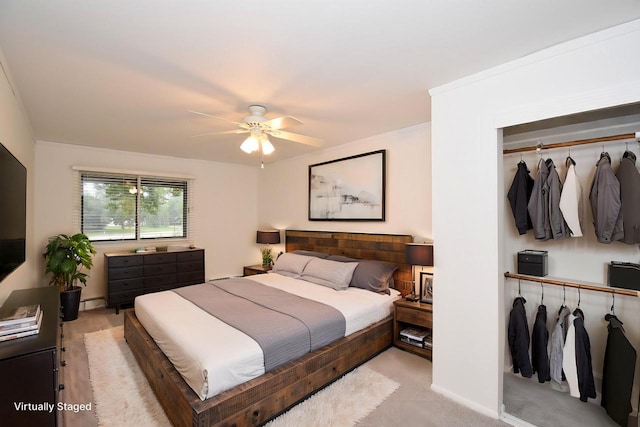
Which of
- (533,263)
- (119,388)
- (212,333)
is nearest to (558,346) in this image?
(533,263)

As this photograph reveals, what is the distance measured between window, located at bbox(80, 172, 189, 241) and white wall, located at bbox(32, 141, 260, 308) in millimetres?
165

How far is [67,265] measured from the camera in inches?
150

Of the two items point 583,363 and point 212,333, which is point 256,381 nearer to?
point 212,333

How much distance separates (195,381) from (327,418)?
3.11 ft

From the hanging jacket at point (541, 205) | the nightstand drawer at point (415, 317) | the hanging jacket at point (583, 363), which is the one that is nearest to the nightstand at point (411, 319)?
the nightstand drawer at point (415, 317)

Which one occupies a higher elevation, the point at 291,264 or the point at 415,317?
the point at 291,264

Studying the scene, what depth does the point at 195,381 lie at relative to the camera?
1.85 metres

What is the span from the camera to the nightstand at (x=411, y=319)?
2.90m

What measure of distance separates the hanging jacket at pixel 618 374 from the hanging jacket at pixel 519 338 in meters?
0.47

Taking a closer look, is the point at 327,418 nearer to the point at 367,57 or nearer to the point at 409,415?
the point at 409,415

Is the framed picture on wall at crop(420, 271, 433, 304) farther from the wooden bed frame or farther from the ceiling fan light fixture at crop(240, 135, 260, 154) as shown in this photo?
the ceiling fan light fixture at crop(240, 135, 260, 154)

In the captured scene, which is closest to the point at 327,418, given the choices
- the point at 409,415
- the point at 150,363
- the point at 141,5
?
the point at 409,415

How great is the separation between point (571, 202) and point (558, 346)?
1.13 meters

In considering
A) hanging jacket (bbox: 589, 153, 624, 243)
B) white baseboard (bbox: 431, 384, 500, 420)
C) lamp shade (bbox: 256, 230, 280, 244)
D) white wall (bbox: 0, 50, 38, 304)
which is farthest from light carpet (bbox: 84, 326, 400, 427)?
lamp shade (bbox: 256, 230, 280, 244)
